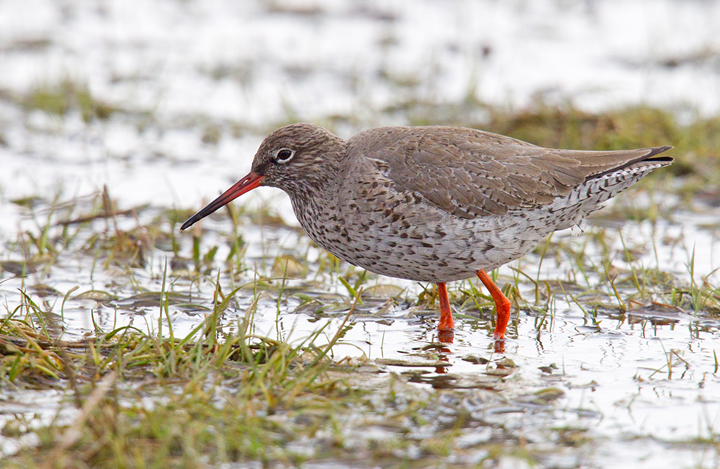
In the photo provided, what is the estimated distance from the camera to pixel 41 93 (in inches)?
479

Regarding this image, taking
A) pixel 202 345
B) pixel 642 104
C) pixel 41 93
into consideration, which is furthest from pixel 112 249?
pixel 642 104

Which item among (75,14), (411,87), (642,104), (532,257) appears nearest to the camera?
(532,257)

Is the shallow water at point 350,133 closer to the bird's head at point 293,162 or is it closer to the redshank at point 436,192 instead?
the redshank at point 436,192

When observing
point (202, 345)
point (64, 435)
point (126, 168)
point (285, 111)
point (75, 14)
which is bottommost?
point (64, 435)

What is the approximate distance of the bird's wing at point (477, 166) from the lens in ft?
21.4

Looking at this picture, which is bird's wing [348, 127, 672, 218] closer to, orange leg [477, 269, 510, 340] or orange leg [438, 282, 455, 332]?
orange leg [477, 269, 510, 340]

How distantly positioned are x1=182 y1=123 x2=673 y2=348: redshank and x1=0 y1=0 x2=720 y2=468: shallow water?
0.61m

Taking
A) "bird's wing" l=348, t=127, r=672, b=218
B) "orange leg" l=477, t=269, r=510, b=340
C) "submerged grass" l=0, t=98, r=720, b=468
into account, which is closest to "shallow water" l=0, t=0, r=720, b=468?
"submerged grass" l=0, t=98, r=720, b=468

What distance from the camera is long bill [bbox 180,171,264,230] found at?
23.2ft

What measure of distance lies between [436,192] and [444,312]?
991 millimetres

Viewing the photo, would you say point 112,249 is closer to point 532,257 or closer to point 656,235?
point 532,257

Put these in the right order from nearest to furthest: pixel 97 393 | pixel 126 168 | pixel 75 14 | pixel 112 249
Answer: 1. pixel 97 393
2. pixel 112 249
3. pixel 126 168
4. pixel 75 14

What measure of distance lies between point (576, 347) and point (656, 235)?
323 cm

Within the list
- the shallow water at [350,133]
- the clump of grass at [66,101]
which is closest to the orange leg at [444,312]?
the shallow water at [350,133]
